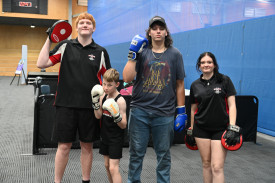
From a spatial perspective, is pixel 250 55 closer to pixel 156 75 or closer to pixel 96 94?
pixel 156 75

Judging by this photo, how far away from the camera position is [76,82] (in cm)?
267

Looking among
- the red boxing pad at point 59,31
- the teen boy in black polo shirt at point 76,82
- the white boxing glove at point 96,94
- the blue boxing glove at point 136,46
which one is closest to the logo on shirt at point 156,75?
the blue boxing glove at point 136,46

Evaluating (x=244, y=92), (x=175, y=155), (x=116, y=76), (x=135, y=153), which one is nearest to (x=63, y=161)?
(x=135, y=153)

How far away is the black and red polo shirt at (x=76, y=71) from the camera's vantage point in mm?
2668

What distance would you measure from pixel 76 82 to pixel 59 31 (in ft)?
1.63

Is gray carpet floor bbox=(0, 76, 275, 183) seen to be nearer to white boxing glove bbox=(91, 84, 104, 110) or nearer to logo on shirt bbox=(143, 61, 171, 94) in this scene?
white boxing glove bbox=(91, 84, 104, 110)

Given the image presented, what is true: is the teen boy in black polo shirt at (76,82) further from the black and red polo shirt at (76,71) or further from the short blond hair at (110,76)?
the short blond hair at (110,76)

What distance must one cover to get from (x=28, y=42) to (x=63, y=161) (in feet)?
74.4

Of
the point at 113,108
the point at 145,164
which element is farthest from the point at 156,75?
the point at 145,164

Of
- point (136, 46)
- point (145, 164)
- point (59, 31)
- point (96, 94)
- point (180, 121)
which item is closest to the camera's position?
point (136, 46)

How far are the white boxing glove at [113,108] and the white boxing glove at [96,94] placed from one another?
0.08 metres

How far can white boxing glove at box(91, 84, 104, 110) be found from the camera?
2496 mm

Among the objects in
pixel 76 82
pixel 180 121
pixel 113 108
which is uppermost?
pixel 76 82

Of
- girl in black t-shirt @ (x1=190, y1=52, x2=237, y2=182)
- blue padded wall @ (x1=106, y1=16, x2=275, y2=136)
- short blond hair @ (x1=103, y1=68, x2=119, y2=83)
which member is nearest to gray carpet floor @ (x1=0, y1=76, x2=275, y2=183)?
blue padded wall @ (x1=106, y1=16, x2=275, y2=136)
